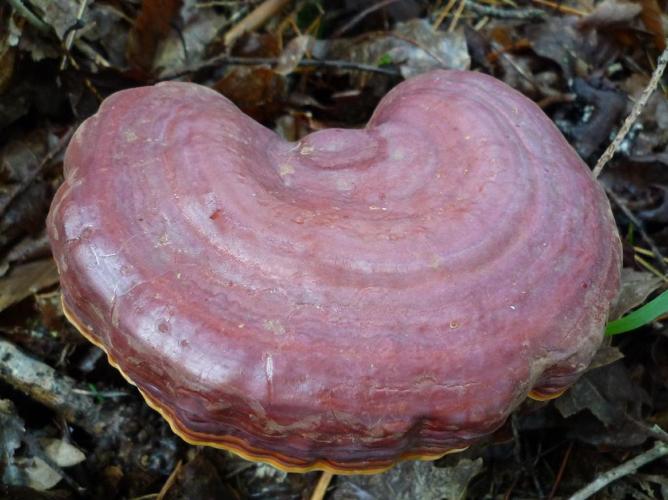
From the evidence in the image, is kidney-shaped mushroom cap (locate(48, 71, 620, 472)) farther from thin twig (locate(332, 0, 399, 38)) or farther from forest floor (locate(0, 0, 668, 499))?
thin twig (locate(332, 0, 399, 38))

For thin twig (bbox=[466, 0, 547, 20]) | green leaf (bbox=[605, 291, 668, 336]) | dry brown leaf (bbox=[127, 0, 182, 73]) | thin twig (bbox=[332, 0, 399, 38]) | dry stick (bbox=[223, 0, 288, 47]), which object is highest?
dry brown leaf (bbox=[127, 0, 182, 73])

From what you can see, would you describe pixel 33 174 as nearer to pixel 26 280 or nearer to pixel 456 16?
pixel 26 280

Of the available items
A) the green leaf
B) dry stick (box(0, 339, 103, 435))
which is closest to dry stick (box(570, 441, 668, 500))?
the green leaf

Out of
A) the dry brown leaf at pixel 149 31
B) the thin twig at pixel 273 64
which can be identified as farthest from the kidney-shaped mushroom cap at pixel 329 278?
the dry brown leaf at pixel 149 31

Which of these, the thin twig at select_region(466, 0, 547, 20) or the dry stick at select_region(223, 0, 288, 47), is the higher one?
the dry stick at select_region(223, 0, 288, 47)

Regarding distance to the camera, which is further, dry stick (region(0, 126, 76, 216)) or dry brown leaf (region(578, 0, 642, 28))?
dry brown leaf (region(578, 0, 642, 28))

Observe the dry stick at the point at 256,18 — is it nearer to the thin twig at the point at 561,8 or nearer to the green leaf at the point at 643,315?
the thin twig at the point at 561,8

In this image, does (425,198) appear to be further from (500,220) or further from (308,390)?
(308,390)
